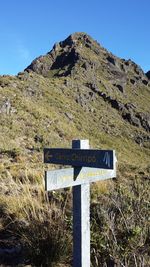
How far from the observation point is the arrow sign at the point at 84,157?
11.8ft

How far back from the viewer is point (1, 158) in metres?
11.5

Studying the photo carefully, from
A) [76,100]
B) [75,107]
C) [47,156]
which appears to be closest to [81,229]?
[47,156]

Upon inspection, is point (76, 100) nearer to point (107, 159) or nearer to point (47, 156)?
point (47, 156)

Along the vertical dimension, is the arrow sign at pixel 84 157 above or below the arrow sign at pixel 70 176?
above

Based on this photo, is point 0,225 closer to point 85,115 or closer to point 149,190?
point 149,190

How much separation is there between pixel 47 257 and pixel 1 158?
7.58 m

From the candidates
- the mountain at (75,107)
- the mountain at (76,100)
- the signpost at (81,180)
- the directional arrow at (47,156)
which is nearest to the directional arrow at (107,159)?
the signpost at (81,180)

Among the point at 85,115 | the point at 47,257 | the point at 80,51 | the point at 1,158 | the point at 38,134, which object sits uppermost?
the point at 80,51

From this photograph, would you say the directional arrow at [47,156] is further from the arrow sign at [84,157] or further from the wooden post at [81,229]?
the wooden post at [81,229]

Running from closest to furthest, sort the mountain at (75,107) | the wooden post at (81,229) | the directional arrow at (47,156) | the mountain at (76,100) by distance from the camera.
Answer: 1. the wooden post at (81,229)
2. the directional arrow at (47,156)
3. the mountain at (75,107)
4. the mountain at (76,100)

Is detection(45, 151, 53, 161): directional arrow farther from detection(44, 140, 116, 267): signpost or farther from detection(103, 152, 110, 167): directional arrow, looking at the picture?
detection(103, 152, 110, 167): directional arrow

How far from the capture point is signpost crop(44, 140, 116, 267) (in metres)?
3.61

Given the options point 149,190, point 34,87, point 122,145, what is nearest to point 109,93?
point 122,145

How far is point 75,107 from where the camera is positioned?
49.1 metres
